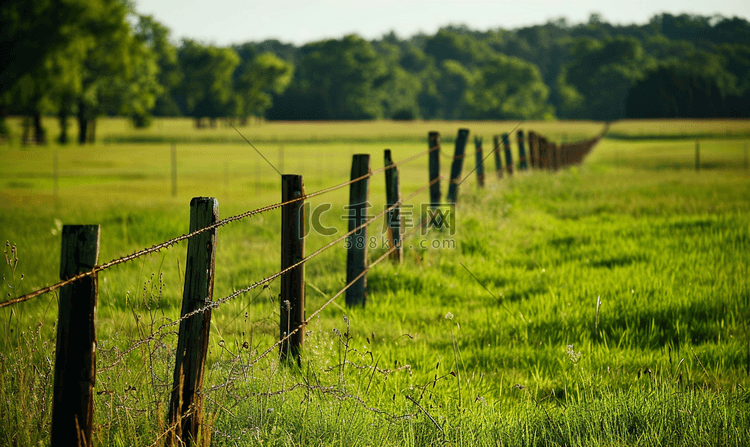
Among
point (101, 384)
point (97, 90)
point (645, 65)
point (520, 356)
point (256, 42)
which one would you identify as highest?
point (256, 42)

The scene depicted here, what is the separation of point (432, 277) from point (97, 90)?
5066 cm

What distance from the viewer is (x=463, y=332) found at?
177 inches

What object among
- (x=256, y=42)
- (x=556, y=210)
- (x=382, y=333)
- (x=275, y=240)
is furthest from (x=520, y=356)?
(x=256, y=42)

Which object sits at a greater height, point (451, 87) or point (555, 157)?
point (451, 87)

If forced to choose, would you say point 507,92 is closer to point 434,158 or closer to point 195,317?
point 434,158

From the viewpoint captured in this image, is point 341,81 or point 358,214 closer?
point 358,214

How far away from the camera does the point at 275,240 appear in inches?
345

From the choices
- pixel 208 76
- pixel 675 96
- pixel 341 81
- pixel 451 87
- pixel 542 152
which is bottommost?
pixel 542 152

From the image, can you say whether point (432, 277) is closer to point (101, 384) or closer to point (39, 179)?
point (101, 384)

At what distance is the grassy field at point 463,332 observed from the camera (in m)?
2.72

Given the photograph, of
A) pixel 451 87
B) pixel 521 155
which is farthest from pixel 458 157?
pixel 451 87

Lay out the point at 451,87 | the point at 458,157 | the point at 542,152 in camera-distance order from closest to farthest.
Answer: the point at 458,157 → the point at 542,152 → the point at 451,87

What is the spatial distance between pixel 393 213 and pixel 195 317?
3.84 meters

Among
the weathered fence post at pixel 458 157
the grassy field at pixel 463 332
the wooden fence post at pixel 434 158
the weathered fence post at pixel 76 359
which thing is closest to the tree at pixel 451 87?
the grassy field at pixel 463 332
